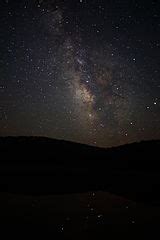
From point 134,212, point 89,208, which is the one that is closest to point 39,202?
point 89,208

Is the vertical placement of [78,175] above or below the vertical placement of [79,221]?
above

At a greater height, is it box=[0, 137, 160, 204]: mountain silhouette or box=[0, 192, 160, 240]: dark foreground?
box=[0, 137, 160, 204]: mountain silhouette

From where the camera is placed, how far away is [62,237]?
7590 mm

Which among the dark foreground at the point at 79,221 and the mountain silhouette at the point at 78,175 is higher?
the mountain silhouette at the point at 78,175

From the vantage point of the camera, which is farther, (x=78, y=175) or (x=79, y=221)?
(x=78, y=175)

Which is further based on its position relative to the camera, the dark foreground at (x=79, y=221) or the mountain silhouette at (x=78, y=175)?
the mountain silhouette at (x=78, y=175)

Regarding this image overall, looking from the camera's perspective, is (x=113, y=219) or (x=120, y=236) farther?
(x=113, y=219)

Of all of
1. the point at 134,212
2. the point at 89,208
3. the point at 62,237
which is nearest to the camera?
the point at 62,237

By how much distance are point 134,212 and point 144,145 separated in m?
97.2

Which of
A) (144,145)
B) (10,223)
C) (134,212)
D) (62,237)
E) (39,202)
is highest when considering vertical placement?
(144,145)

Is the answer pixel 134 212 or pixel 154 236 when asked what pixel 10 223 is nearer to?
pixel 154 236

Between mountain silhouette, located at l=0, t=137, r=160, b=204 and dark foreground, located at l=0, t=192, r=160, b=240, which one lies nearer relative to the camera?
dark foreground, located at l=0, t=192, r=160, b=240

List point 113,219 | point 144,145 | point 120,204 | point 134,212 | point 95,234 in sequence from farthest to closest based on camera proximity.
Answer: point 144,145
point 120,204
point 134,212
point 113,219
point 95,234

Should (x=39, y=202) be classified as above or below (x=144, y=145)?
below
